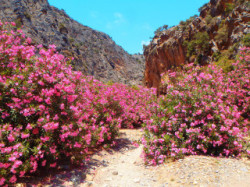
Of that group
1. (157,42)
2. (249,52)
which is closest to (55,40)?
(157,42)

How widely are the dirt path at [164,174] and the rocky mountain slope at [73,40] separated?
144ft

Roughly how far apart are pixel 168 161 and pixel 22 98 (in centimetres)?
514

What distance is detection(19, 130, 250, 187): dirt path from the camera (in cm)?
503

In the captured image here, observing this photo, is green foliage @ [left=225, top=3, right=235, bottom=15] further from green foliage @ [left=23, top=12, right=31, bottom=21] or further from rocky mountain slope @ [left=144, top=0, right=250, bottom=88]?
green foliage @ [left=23, top=12, right=31, bottom=21]

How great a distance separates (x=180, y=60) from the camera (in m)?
38.0

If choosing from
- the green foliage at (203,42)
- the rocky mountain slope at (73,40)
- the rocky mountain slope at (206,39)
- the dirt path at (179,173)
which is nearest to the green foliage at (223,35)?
the rocky mountain slope at (206,39)

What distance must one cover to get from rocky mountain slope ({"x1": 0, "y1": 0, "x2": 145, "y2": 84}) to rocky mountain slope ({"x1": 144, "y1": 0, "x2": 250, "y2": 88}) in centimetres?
1934

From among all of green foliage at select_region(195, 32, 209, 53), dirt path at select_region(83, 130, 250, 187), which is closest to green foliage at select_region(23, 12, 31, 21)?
green foliage at select_region(195, 32, 209, 53)

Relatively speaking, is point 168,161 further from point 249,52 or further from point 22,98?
point 249,52

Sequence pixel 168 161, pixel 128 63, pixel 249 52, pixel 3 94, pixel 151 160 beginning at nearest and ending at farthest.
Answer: pixel 3 94
pixel 168 161
pixel 151 160
pixel 249 52
pixel 128 63

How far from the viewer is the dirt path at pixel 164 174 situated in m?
5.03

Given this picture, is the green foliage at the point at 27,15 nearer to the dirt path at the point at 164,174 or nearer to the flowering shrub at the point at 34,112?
the flowering shrub at the point at 34,112

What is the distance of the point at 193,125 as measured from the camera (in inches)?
260

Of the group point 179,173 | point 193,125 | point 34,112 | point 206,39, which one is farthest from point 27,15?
point 179,173
